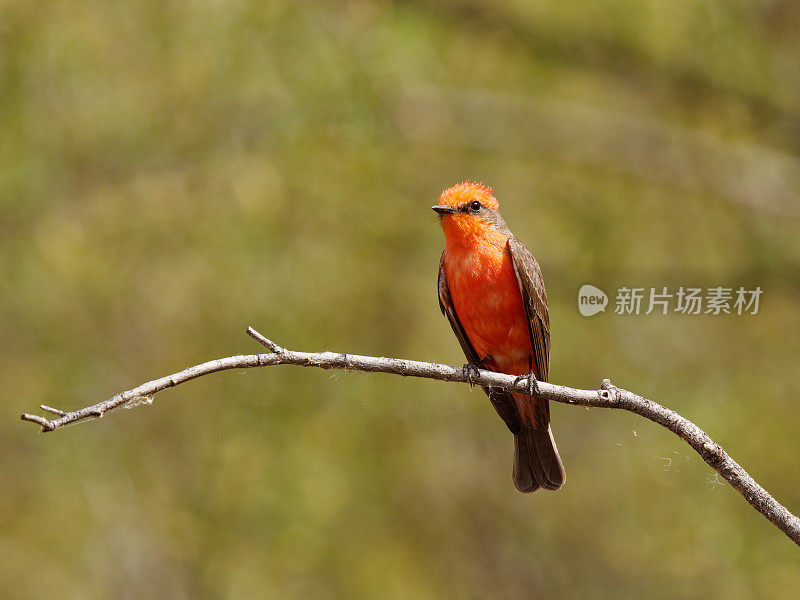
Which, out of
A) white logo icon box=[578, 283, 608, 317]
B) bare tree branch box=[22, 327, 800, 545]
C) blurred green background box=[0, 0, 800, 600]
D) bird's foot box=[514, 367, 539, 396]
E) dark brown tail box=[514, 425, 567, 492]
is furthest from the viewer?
white logo icon box=[578, 283, 608, 317]

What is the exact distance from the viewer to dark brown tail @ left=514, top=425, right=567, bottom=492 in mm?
4738

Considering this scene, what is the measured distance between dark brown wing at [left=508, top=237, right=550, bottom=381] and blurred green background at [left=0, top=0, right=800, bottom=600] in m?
2.31

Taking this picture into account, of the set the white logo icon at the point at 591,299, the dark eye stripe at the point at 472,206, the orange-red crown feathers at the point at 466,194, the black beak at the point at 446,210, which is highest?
the white logo icon at the point at 591,299

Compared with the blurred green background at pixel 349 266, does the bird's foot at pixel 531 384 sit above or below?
below

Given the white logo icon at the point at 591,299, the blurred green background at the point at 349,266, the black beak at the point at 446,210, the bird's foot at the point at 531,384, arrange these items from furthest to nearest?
the white logo icon at the point at 591,299 → the blurred green background at the point at 349,266 → the black beak at the point at 446,210 → the bird's foot at the point at 531,384

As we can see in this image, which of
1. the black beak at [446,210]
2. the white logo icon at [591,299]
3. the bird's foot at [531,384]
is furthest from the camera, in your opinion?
the white logo icon at [591,299]

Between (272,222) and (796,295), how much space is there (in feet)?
15.4

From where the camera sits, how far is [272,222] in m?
7.29

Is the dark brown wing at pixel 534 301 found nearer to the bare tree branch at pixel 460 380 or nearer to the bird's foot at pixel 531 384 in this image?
the bird's foot at pixel 531 384

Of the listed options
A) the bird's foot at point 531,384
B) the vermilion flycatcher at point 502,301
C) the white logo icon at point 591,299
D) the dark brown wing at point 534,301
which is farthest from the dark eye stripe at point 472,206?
the white logo icon at point 591,299

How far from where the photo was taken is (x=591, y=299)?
309 inches

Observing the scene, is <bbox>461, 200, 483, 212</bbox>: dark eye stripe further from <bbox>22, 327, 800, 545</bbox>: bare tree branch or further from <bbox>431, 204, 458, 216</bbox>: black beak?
<bbox>22, 327, 800, 545</bbox>: bare tree branch

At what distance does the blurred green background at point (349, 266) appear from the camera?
7.06 meters

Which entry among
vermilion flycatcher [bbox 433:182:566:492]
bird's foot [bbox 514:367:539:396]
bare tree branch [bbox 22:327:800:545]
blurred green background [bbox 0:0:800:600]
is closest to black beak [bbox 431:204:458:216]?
vermilion flycatcher [bbox 433:182:566:492]
